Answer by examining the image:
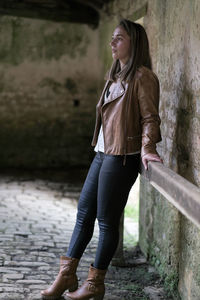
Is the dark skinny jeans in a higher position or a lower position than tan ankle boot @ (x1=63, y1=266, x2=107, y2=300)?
higher

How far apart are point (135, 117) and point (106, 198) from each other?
0.58 meters

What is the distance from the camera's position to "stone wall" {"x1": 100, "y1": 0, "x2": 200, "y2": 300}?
3.32 meters

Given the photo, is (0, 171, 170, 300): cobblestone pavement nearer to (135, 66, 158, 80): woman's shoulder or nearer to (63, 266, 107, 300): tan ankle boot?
(63, 266, 107, 300): tan ankle boot

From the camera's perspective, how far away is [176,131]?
3.69 meters

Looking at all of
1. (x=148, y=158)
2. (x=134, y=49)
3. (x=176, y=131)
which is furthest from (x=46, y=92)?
(x=148, y=158)

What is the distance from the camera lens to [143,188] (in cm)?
482

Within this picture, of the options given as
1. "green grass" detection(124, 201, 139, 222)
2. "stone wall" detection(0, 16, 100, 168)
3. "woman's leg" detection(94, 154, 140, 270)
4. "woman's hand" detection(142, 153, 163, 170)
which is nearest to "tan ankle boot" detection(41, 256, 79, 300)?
"woman's leg" detection(94, 154, 140, 270)

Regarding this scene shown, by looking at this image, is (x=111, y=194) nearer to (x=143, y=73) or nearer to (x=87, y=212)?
(x=87, y=212)

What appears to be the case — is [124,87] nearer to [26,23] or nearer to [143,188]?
[143,188]

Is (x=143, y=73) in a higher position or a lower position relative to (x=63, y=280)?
higher

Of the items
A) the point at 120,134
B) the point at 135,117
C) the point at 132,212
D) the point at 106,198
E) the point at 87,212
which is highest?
the point at 135,117

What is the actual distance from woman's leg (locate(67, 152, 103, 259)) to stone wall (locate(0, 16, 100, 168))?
614 centimetres

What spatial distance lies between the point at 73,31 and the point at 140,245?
5.57 metres

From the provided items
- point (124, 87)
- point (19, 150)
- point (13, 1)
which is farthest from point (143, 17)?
point (19, 150)
